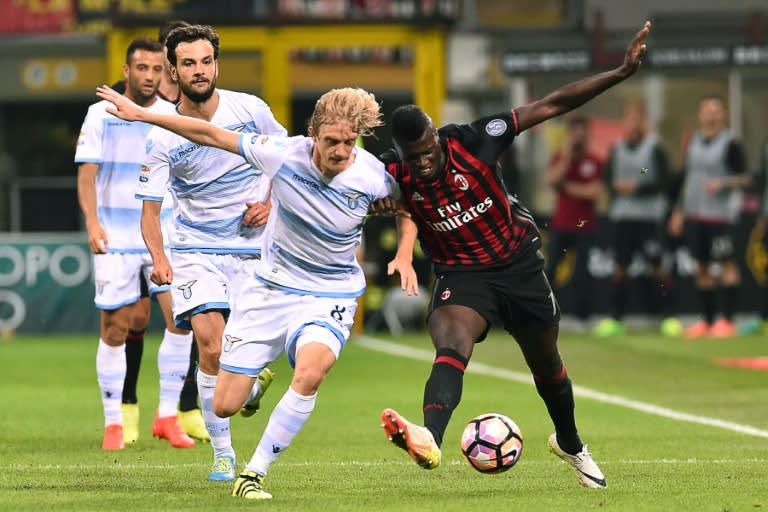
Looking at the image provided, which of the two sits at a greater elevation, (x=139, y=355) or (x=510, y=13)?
(x=510, y=13)

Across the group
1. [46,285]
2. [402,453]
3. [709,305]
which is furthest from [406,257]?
[46,285]

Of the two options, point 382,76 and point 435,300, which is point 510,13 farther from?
point 435,300

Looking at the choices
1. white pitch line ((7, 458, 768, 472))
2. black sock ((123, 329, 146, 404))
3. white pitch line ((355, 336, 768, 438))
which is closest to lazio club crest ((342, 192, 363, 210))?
white pitch line ((7, 458, 768, 472))

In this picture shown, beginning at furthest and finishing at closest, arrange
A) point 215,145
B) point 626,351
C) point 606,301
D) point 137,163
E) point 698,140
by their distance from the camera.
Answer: point 606,301
point 698,140
point 626,351
point 137,163
point 215,145

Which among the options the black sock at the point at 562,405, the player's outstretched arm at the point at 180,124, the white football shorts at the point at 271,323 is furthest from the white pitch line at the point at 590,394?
the player's outstretched arm at the point at 180,124

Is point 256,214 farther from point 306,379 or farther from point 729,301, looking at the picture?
point 729,301

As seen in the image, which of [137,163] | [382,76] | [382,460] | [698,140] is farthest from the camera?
[382,76]

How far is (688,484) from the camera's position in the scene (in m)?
8.41

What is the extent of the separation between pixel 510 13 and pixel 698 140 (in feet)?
14.4

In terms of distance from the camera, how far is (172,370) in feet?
34.8

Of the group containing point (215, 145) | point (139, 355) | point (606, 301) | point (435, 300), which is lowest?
point (606, 301)

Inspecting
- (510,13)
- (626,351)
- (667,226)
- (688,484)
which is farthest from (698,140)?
(688,484)

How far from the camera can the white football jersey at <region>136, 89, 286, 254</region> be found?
9.18m

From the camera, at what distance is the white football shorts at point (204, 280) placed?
9188mm
